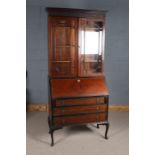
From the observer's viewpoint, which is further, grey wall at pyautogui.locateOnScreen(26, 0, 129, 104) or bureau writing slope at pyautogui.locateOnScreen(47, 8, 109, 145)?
grey wall at pyautogui.locateOnScreen(26, 0, 129, 104)

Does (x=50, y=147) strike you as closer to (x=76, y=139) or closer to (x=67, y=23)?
(x=76, y=139)

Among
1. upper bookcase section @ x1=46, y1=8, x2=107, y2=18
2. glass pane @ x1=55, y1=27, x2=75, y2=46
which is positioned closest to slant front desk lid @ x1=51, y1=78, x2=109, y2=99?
glass pane @ x1=55, y1=27, x2=75, y2=46

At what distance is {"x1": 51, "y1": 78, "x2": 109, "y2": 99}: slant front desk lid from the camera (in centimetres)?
222

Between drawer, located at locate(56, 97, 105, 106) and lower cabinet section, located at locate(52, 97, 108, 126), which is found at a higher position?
drawer, located at locate(56, 97, 105, 106)

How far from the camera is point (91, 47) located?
2.48 meters

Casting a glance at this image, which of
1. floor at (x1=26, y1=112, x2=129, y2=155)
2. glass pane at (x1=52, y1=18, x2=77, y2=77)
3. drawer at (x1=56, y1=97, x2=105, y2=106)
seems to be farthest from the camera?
glass pane at (x1=52, y1=18, x2=77, y2=77)

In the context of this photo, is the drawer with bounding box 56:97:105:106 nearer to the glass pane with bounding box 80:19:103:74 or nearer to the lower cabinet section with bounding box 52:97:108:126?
the lower cabinet section with bounding box 52:97:108:126

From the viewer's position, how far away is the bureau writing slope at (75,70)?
222 cm

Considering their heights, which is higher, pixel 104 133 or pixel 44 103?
pixel 44 103

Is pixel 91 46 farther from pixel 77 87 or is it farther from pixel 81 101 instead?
pixel 81 101
